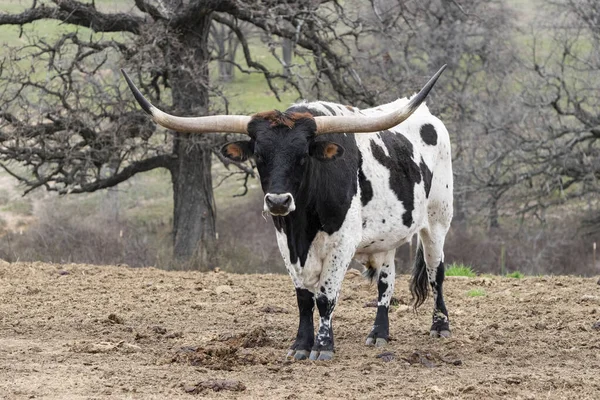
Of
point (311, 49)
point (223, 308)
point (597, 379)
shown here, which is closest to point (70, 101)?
point (311, 49)

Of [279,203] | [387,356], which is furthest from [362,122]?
[387,356]

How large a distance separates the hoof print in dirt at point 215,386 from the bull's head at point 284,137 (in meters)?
1.26

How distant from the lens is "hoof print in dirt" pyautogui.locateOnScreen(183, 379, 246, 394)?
567 cm

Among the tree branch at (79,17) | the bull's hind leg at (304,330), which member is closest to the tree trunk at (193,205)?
the tree branch at (79,17)

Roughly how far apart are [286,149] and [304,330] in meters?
1.41

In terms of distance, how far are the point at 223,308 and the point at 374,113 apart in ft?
9.09

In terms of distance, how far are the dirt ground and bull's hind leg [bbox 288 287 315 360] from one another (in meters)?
0.15

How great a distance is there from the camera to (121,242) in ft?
69.4

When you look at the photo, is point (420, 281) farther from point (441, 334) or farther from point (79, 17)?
point (79, 17)

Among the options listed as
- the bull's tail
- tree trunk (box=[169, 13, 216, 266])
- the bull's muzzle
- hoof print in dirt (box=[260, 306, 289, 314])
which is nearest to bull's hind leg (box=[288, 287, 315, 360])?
the bull's muzzle

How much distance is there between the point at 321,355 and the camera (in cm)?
692

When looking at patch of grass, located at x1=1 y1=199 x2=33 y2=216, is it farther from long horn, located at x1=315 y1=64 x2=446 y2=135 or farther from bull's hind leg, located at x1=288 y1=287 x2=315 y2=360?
long horn, located at x1=315 y1=64 x2=446 y2=135

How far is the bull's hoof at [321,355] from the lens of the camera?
691 centimetres

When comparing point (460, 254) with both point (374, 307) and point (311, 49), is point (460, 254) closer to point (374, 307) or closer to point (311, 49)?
point (311, 49)
